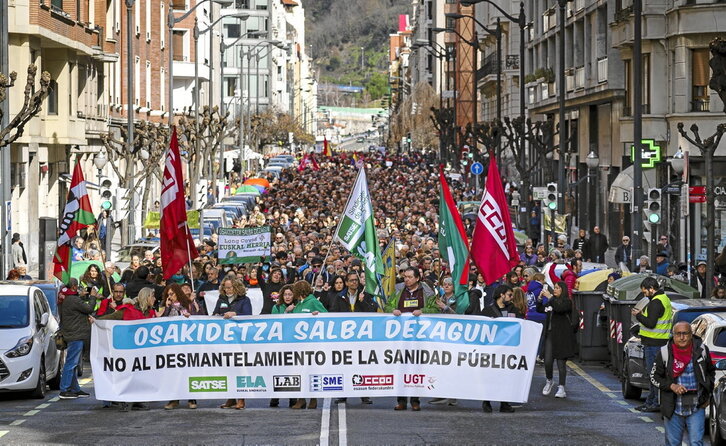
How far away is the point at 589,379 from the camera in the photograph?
21.7 meters

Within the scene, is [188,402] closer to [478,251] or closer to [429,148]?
[478,251]

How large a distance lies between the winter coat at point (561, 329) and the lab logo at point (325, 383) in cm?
343

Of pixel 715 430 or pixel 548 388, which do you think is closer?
pixel 715 430

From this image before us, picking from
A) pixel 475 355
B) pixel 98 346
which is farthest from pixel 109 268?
pixel 475 355

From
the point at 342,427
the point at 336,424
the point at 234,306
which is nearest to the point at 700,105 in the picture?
the point at 234,306

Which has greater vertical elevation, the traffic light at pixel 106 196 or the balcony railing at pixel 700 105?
the balcony railing at pixel 700 105

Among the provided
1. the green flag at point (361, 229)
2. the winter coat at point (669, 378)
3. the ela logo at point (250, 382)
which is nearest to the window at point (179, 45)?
the green flag at point (361, 229)

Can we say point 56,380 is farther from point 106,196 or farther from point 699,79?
point 699,79

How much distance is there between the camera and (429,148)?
14550cm

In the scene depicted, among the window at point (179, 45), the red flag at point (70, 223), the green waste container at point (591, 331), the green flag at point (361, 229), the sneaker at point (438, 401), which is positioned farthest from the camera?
the window at point (179, 45)

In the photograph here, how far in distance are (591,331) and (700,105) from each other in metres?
17.5

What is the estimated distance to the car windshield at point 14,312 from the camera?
750 inches

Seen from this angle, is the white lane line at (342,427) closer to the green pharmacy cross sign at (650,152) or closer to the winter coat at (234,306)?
the winter coat at (234,306)

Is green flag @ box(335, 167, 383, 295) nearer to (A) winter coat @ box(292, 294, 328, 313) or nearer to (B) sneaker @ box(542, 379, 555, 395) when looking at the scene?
(A) winter coat @ box(292, 294, 328, 313)
